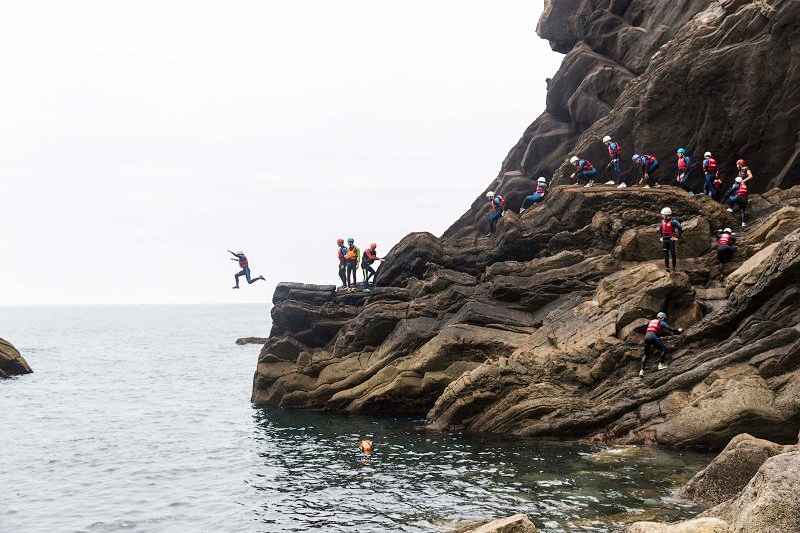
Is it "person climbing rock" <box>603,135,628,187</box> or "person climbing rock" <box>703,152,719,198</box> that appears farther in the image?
"person climbing rock" <box>603,135,628,187</box>

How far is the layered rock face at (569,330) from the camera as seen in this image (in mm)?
32281

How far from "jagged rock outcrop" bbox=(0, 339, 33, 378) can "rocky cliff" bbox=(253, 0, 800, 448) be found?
4562 cm

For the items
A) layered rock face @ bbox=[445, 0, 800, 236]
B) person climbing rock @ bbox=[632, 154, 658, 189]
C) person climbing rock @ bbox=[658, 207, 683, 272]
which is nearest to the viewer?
person climbing rock @ bbox=[658, 207, 683, 272]

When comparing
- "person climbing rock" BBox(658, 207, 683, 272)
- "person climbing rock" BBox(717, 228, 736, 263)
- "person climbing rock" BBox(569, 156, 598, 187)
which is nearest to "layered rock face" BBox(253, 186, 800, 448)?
"person climbing rock" BBox(717, 228, 736, 263)

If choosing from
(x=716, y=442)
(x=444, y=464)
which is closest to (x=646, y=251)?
(x=716, y=442)

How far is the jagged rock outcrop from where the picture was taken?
8475 cm

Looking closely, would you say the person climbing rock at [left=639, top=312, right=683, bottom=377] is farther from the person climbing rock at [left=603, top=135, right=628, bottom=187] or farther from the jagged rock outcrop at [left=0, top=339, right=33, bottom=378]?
the jagged rock outcrop at [left=0, top=339, right=33, bottom=378]

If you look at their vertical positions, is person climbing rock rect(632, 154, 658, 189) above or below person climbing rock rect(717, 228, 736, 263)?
above

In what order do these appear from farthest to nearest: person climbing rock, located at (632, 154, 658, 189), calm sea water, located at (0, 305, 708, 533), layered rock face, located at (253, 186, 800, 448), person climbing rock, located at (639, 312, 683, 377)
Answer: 1. person climbing rock, located at (632, 154, 658, 189)
2. person climbing rock, located at (639, 312, 683, 377)
3. layered rock face, located at (253, 186, 800, 448)
4. calm sea water, located at (0, 305, 708, 533)

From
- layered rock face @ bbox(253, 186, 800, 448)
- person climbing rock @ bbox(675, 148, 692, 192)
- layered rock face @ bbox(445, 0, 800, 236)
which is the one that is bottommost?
layered rock face @ bbox(253, 186, 800, 448)

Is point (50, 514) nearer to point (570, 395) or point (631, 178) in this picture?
point (570, 395)

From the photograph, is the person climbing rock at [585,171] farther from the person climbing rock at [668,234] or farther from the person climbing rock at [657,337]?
the person climbing rock at [657,337]

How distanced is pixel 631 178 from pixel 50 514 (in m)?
43.4

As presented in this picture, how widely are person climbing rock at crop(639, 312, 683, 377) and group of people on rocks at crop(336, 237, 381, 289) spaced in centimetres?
2518
